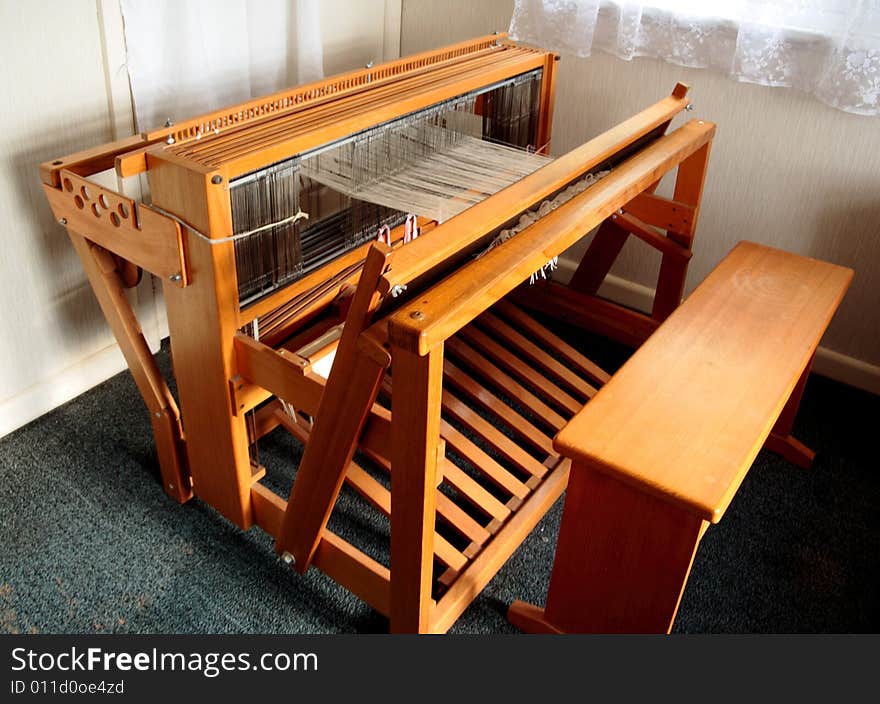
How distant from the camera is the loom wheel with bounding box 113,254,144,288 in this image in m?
1.58

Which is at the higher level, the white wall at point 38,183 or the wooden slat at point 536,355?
the white wall at point 38,183

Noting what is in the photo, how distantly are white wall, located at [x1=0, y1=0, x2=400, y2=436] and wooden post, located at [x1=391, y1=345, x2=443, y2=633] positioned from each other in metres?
1.11

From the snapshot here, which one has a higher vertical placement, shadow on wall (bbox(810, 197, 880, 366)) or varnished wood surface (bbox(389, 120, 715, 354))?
varnished wood surface (bbox(389, 120, 715, 354))

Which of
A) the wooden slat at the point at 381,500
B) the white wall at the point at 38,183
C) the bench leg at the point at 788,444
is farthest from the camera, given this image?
the bench leg at the point at 788,444

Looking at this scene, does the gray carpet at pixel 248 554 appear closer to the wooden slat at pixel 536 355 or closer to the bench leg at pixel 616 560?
the bench leg at pixel 616 560

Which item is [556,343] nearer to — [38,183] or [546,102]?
[546,102]

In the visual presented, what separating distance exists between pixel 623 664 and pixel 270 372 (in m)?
0.74

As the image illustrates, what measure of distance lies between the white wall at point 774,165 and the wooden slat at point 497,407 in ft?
2.59

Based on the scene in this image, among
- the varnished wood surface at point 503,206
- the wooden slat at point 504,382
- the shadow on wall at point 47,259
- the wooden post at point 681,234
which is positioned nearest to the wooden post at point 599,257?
the wooden post at point 681,234

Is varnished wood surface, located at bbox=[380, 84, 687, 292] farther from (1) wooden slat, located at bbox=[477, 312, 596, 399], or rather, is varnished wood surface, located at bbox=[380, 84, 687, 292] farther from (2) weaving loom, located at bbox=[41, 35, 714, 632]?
(1) wooden slat, located at bbox=[477, 312, 596, 399]

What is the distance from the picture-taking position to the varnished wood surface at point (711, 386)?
1310 millimetres

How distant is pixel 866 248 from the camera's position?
7.14 ft

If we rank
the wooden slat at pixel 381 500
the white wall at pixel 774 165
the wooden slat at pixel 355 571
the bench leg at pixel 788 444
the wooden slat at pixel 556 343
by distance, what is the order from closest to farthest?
the wooden slat at pixel 355 571 < the wooden slat at pixel 381 500 < the bench leg at pixel 788 444 < the white wall at pixel 774 165 < the wooden slat at pixel 556 343

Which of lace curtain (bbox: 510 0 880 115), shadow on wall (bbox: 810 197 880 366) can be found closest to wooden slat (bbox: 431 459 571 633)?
shadow on wall (bbox: 810 197 880 366)
